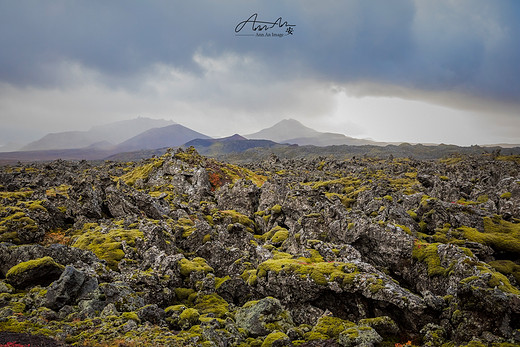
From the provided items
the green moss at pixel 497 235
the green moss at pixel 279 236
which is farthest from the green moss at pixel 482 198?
the green moss at pixel 279 236

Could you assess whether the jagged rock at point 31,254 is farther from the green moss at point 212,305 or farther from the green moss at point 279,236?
the green moss at point 279,236

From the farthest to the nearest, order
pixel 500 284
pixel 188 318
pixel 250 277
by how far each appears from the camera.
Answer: pixel 250 277
pixel 188 318
pixel 500 284

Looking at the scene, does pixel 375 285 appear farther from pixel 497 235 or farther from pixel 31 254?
pixel 31 254

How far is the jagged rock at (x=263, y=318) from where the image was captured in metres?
22.4

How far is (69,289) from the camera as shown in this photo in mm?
23172

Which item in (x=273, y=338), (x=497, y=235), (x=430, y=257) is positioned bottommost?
(x=273, y=338)

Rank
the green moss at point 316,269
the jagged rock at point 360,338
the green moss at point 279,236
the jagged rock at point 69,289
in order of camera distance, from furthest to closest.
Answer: the green moss at point 279,236
the green moss at point 316,269
the jagged rock at point 69,289
the jagged rock at point 360,338

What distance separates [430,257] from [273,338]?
1886 centimetres

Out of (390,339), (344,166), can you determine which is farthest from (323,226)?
(344,166)

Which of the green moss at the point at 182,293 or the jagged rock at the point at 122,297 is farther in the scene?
the green moss at the point at 182,293

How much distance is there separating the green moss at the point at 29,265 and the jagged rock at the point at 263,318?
58.0 ft

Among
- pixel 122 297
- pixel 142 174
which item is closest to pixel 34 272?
pixel 122 297

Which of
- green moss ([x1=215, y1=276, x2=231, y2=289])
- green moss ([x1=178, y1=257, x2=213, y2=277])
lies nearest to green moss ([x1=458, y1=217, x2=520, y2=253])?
green moss ([x1=215, y1=276, x2=231, y2=289])

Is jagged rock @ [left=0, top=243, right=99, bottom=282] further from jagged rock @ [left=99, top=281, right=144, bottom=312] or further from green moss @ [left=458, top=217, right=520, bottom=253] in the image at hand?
→ green moss @ [left=458, top=217, right=520, bottom=253]
